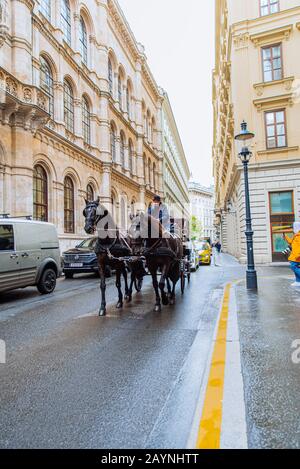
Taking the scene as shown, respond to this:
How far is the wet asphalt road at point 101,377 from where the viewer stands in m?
2.37

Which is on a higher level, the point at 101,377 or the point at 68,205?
the point at 68,205

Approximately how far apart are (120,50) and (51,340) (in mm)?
34999

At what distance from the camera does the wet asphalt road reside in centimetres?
237

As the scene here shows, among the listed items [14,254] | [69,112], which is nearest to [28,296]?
[14,254]

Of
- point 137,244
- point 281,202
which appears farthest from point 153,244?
point 281,202

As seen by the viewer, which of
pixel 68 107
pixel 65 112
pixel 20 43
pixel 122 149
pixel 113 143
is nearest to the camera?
pixel 20 43

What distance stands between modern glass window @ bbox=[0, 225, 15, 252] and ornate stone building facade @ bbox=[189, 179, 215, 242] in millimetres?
98966

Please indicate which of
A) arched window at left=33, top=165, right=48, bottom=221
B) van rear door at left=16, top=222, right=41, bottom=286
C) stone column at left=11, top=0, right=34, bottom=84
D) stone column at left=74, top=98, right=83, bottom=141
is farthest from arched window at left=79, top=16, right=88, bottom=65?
van rear door at left=16, top=222, right=41, bottom=286

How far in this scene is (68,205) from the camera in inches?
832

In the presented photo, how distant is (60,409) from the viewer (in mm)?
2732

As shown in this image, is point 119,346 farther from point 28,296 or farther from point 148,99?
point 148,99

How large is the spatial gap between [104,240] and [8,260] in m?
3.19

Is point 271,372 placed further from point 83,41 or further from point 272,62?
point 83,41

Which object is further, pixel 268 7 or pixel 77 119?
pixel 77 119
